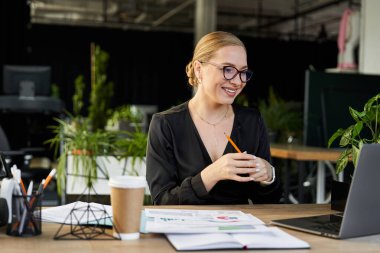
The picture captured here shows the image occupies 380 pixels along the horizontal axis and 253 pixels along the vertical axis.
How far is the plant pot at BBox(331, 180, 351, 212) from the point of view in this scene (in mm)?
1647

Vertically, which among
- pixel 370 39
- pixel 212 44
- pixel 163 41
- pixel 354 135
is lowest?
pixel 354 135

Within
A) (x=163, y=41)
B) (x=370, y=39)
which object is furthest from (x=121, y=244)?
(x=163, y=41)

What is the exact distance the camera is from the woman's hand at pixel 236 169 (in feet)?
5.51

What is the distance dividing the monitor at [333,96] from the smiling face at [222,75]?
1.90 meters

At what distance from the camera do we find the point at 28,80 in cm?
651

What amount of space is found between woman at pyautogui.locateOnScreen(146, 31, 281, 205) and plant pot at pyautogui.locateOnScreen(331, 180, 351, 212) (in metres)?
0.21

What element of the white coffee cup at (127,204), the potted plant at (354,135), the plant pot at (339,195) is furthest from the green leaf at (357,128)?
the white coffee cup at (127,204)

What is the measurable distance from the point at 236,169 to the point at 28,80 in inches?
207

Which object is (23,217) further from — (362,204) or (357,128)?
(357,128)

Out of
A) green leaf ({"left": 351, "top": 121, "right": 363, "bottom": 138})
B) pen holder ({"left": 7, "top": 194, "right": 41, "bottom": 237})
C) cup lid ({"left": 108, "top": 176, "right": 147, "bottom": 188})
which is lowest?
pen holder ({"left": 7, "top": 194, "right": 41, "bottom": 237})

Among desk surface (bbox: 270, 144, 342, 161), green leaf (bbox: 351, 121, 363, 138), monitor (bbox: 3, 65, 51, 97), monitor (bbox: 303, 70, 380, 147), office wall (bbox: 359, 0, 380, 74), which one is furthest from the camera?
monitor (bbox: 3, 65, 51, 97)

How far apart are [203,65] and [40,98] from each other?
4914 millimetres

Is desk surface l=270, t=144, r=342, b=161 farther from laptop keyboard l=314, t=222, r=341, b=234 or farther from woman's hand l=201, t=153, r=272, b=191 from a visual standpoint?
laptop keyboard l=314, t=222, r=341, b=234

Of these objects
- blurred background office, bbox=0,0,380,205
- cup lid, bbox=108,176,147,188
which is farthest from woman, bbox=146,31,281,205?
blurred background office, bbox=0,0,380,205
